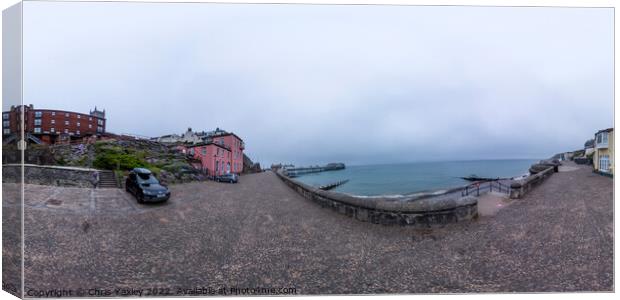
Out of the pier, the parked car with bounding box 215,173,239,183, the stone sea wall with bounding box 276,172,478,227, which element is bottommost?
the stone sea wall with bounding box 276,172,478,227

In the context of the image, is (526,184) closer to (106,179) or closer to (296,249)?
(296,249)

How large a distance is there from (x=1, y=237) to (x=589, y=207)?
7340 millimetres

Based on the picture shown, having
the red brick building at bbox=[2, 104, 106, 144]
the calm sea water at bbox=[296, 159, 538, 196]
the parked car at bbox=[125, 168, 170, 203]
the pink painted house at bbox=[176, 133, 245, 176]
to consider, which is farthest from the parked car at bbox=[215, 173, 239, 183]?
the red brick building at bbox=[2, 104, 106, 144]

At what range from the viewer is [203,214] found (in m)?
2.92

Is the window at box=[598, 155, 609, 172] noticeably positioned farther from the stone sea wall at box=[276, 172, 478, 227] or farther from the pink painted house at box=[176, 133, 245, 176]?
the pink painted house at box=[176, 133, 245, 176]

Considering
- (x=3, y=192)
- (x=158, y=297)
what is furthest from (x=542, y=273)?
(x=3, y=192)

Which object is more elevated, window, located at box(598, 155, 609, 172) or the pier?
window, located at box(598, 155, 609, 172)

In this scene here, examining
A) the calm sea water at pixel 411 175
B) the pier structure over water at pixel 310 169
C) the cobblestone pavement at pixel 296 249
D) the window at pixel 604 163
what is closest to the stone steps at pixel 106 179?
the cobblestone pavement at pixel 296 249

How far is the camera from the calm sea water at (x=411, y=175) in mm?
3023

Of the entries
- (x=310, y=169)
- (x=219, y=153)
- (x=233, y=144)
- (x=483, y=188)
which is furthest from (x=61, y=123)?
(x=483, y=188)

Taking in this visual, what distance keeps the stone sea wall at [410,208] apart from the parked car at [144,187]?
1877 millimetres

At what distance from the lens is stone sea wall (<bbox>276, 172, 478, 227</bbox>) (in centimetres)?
287

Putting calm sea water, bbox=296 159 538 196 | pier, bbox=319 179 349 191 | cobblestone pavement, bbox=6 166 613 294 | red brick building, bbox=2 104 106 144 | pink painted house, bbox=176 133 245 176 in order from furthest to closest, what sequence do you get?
pier, bbox=319 179 349 191 < calm sea water, bbox=296 159 538 196 < pink painted house, bbox=176 133 245 176 < cobblestone pavement, bbox=6 166 613 294 < red brick building, bbox=2 104 106 144

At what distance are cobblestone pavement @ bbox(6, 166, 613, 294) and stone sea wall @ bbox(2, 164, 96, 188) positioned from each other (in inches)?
3.7
